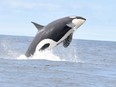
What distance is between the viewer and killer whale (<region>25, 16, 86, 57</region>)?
26.6 m

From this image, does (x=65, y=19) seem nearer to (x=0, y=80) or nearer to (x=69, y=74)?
(x=69, y=74)

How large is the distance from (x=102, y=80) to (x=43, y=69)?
3.52 meters

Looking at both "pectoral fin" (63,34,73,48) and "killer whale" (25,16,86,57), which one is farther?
"pectoral fin" (63,34,73,48)

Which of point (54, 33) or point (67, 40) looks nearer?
point (54, 33)

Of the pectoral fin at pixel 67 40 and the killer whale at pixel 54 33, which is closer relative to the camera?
the killer whale at pixel 54 33

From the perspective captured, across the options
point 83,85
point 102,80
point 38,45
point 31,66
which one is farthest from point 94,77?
point 38,45

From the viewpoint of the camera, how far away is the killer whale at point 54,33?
87.3 feet

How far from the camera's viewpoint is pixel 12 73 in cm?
2100

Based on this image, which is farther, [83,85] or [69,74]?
[69,74]

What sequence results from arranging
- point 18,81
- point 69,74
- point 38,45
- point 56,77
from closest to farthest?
point 18,81
point 56,77
point 69,74
point 38,45

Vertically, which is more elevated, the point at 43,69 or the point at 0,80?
the point at 0,80

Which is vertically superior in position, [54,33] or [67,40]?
[54,33]

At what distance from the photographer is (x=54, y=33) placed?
1049 inches

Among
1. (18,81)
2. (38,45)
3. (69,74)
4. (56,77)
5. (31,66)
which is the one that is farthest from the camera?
(38,45)
